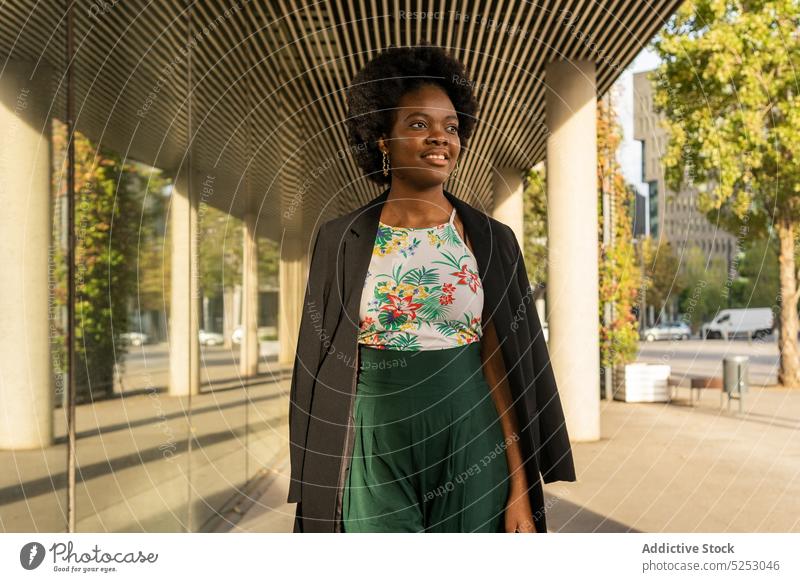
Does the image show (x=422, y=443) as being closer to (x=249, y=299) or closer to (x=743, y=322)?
(x=249, y=299)

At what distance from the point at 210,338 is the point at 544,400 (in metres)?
4.04

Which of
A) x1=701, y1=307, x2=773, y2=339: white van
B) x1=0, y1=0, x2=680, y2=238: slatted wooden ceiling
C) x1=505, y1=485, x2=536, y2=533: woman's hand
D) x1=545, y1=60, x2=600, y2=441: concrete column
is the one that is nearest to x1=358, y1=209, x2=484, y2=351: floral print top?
x1=505, y1=485, x2=536, y2=533: woman's hand

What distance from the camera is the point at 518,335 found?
2768 mm

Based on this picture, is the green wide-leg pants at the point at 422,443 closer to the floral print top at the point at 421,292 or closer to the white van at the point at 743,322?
the floral print top at the point at 421,292

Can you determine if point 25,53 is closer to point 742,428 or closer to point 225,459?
point 225,459

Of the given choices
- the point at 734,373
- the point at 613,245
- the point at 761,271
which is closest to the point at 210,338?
the point at 734,373

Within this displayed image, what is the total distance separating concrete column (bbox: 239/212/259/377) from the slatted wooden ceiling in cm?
25

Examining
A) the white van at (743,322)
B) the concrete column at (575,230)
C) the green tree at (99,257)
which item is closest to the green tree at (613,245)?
the concrete column at (575,230)

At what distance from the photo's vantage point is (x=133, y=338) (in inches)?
191

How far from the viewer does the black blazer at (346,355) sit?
272cm

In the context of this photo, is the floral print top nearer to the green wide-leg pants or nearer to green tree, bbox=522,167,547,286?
the green wide-leg pants

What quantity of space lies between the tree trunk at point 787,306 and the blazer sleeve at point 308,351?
1564 centimetres

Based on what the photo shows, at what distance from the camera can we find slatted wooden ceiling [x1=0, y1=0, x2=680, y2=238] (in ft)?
15.1
